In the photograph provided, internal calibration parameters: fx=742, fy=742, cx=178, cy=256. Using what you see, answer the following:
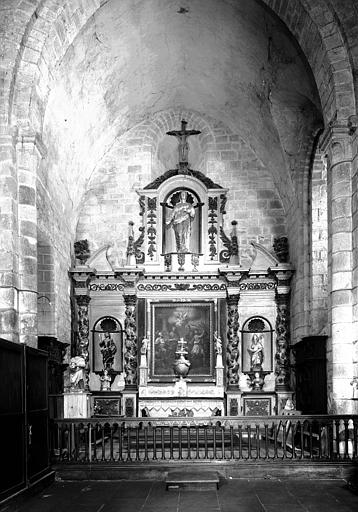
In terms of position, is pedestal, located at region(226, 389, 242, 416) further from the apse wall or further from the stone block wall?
the apse wall

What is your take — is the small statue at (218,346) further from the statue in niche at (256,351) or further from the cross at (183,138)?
the cross at (183,138)

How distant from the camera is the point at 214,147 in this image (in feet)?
61.1

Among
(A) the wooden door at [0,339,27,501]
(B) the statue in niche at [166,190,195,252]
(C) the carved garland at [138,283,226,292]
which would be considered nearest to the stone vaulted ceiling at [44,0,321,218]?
(B) the statue in niche at [166,190,195,252]

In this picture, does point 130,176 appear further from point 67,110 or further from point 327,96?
point 327,96

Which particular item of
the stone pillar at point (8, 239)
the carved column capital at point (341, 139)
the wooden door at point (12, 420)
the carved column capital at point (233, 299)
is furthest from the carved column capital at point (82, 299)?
the wooden door at point (12, 420)

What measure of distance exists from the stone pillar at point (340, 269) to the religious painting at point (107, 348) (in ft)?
25.3

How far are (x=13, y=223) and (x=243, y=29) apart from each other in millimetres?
6247

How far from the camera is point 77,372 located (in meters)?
16.0

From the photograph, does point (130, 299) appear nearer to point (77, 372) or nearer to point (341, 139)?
point (77, 372)

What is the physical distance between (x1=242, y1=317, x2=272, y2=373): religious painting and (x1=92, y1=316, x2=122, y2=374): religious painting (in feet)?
9.87

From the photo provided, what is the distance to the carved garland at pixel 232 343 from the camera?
17.3 metres

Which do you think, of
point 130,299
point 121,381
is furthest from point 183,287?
point 121,381

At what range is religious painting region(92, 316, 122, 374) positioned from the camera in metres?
17.7

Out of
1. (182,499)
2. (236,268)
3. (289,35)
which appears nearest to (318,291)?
(236,268)
